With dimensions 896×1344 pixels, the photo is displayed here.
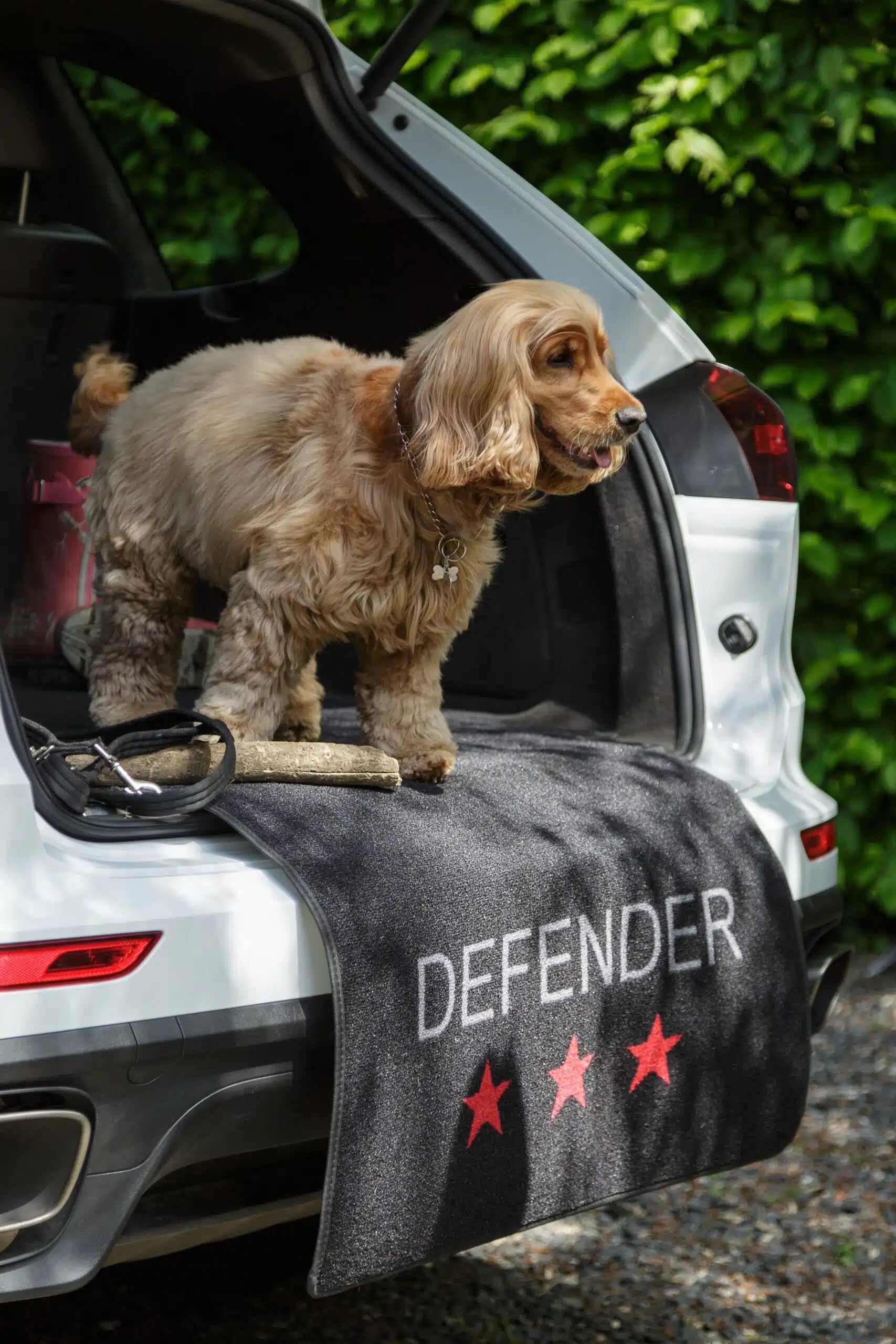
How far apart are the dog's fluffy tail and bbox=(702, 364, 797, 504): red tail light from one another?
129 centimetres

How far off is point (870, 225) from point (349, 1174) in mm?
3401

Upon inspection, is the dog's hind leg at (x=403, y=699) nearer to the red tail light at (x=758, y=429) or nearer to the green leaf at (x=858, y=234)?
the red tail light at (x=758, y=429)

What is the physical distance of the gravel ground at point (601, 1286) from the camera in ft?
9.94

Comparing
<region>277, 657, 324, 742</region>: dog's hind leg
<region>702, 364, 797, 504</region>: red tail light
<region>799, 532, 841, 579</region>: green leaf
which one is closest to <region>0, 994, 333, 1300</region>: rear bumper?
<region>277, 657, 324, 742</region>: dog's hind leg

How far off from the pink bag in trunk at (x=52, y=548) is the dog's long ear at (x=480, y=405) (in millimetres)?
1809

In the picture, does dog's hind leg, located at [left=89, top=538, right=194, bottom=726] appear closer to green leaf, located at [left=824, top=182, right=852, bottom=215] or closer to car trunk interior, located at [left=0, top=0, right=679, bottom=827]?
car trunk interior, located at [left=0, top=0, right=679, bottom=827]

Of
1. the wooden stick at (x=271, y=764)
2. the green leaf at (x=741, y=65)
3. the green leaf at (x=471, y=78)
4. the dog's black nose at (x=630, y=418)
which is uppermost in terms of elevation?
the green leaf at (x=741, y=65)

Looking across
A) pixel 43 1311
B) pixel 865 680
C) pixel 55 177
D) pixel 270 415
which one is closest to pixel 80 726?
pixel 270 415

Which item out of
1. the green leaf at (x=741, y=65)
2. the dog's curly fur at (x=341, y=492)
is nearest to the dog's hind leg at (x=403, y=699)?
the dog's curly fur at (x=341, y=492)

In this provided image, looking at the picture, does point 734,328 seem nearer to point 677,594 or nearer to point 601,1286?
point 677,594

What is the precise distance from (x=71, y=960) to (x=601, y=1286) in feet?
6.14

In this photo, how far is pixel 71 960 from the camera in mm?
1883

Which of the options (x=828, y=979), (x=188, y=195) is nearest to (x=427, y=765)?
(x=828, y=979)

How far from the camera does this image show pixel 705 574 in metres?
3.06
